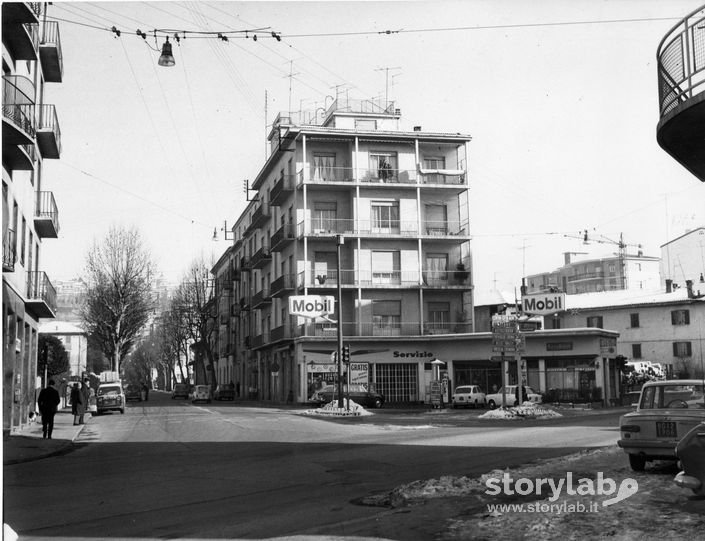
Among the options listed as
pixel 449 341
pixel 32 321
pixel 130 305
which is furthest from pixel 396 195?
pixel 32 321

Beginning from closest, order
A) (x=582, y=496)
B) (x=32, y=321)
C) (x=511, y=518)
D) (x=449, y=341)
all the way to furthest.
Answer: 1. (x=511, y=518)
2. (x=582, y=496)
3. (x=32, y=321)
4. (x=449, y=341)

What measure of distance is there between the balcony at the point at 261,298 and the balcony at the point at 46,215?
1109 inches

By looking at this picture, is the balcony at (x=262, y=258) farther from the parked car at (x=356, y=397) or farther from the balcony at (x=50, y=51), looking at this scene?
the balcony at (x=50, y=51)

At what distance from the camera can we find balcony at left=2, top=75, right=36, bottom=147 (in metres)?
19.0

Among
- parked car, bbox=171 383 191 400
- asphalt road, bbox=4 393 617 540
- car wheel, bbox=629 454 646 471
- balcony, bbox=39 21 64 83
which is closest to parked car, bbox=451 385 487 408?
asphalt road, bbox=4 393 617 540

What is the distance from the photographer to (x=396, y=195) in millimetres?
52875

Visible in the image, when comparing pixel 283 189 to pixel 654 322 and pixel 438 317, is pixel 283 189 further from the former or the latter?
pixel 654 322

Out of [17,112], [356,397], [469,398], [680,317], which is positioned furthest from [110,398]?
[680,317]

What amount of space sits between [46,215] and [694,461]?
2756 cm

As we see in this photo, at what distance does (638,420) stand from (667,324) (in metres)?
53.4

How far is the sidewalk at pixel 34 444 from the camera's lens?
16.6m

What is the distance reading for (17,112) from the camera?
68.9ft

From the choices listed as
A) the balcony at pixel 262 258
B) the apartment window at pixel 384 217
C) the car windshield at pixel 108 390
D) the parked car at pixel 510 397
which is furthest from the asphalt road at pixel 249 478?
the balcony at pixel 262 258

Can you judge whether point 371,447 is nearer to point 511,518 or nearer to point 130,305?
point 511,518
